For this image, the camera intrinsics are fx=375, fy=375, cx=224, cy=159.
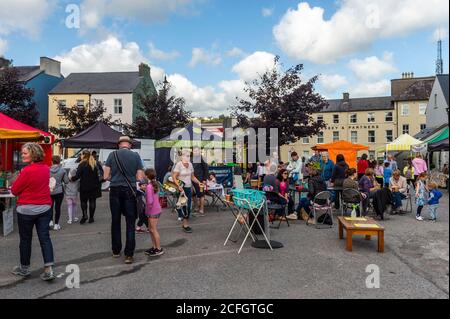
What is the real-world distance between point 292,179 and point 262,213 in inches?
193

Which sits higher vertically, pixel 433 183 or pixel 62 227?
pixel 433 183

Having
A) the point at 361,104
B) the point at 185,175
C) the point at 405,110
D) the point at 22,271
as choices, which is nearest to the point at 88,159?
the point at 185,175

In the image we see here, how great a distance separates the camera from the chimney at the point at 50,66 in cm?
4053

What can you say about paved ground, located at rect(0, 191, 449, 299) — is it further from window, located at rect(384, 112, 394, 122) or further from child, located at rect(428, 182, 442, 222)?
window, located at rect(384, 112, 394, 122)

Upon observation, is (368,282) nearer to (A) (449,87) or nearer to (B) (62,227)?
(A) (449,87)

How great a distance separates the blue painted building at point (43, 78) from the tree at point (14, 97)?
1540 centimetres

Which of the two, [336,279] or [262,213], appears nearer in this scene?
[336,279]

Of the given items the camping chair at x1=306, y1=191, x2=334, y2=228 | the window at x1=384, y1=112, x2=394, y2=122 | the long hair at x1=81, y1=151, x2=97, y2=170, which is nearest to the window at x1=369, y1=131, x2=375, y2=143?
the window at x1=384, y1=112, x2=394, y2=122

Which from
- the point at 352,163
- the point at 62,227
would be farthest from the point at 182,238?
the point at 352,163

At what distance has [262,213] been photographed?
734 centimetres

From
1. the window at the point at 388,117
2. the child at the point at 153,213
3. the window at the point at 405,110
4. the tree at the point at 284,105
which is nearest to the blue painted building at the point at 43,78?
the tree at the point at 284,105

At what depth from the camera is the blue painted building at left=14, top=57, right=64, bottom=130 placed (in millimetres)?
38656
